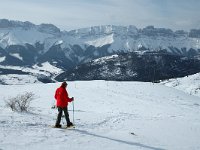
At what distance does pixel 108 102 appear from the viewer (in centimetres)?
3906

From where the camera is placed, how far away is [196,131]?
2169 cm

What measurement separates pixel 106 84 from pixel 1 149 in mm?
41530

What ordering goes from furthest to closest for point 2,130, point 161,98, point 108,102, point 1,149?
point 161,98 < point 108,102 < point 2,130 < point 1,149

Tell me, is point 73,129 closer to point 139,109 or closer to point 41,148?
point 41,148

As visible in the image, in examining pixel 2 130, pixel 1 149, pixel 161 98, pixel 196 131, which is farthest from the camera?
pixel 161 98

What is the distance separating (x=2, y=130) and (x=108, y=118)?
9.23 m

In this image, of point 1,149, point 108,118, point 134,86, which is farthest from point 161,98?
point 1,149

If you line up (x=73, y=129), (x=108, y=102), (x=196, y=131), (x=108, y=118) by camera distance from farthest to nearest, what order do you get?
(x=108, y=102), (x=108, y=118), (x=196, y=131), (x=73, y=129)

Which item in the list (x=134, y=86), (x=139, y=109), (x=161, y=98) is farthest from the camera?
(x=134, y=86)

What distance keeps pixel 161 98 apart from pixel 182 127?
959 inches

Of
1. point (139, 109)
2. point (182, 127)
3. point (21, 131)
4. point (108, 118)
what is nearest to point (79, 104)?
point (139, 109)

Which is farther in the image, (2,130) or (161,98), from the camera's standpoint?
(161,98)

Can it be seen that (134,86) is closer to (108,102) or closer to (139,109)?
(108,102)

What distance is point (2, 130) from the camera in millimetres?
16797
